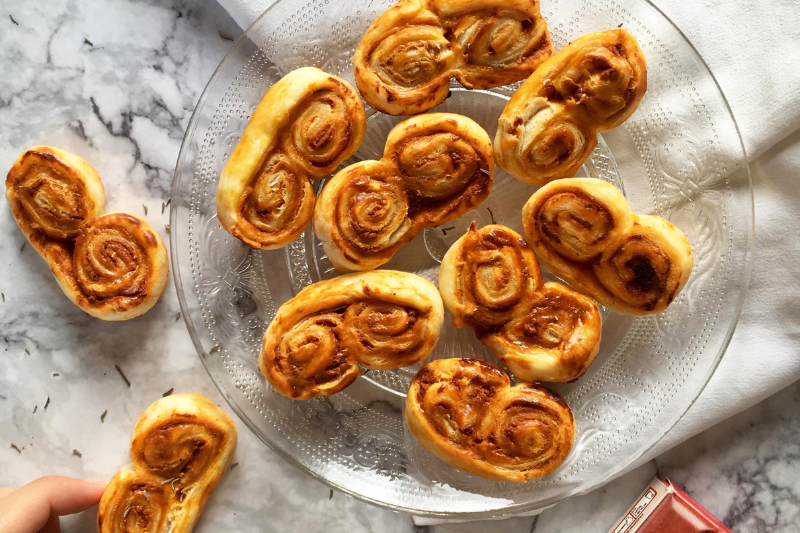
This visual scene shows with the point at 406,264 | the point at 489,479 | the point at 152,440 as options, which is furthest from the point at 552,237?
the point at 152,440

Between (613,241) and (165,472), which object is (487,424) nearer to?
(613,241)

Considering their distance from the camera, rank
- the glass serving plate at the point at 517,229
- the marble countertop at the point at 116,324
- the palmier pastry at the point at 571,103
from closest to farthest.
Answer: the palmier pastry at the point at 571,103
the glass serving plate at the point at 517,229
the marble countertop at the point at 116,324

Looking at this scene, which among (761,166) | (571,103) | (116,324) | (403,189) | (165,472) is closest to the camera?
(571,103)

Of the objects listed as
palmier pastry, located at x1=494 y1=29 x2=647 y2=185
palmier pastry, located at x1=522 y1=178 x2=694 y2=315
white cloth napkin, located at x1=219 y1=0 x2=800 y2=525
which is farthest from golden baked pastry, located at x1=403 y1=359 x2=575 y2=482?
palmier pastry, located at x1=494 y1=29 x2=647 y2=185

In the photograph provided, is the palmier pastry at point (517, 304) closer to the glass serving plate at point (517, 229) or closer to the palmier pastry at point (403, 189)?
the palmier pastry at point (403, 189)

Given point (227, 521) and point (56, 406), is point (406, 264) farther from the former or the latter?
point (56, 406)

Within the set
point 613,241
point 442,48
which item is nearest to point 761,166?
point 613,241

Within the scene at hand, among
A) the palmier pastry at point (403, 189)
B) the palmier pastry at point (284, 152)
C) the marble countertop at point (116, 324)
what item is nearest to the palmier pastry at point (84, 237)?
the marble countertop at point (116, 324)

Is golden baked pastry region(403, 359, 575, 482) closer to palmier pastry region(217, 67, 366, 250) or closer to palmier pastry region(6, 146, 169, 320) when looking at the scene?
palmier pastry region(217, 67, 366, 250)
